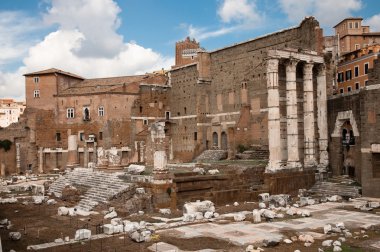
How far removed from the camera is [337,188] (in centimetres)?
2334

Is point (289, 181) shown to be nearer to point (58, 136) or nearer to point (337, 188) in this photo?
point (337, 188)

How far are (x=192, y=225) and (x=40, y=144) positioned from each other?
33.7m

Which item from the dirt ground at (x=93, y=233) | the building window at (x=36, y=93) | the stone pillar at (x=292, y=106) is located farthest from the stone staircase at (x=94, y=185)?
the building window at (x=36, y=93)

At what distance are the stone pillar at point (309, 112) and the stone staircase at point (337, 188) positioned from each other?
2.18m

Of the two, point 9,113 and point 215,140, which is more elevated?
point 9,113

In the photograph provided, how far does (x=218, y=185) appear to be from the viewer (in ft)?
73.9

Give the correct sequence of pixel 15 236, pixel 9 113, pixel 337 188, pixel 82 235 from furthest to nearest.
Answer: pixel 9 113, pixel 337 188, pixel 15 236, pixel 82 235

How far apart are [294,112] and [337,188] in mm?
5283

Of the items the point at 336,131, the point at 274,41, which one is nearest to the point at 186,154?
the point at 274,41

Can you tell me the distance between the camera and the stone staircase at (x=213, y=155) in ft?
120

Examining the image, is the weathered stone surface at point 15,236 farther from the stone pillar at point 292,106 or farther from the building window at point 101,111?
the building window at point 101,111

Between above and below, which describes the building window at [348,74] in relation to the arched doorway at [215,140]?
above

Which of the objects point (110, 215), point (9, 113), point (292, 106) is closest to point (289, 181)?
point (292, 106)

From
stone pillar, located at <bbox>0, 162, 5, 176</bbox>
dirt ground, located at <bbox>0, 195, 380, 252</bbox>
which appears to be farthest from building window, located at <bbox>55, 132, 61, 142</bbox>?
dirt ground, located at <bbox>0, 195, 380, 252</bbox>
